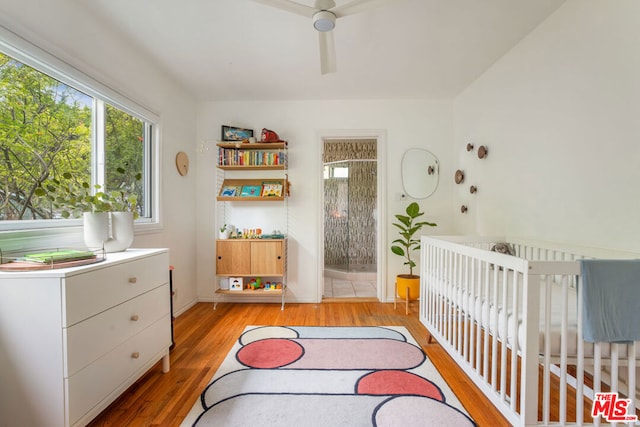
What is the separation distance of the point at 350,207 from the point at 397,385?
315 cm

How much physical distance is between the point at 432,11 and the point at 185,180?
2682 millimetres

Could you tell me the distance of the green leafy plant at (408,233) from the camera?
2.90 meters

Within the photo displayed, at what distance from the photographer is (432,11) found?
1752mm

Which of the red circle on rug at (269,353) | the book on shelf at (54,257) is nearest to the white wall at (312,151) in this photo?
the red circle on rug at (269,353)

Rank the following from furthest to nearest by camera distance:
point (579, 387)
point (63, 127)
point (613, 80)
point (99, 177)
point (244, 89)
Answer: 1. point (244, 89)
2. point (99, 177)
3. point (63, 127)
4. point (613, 80)
5. point (579, 387)

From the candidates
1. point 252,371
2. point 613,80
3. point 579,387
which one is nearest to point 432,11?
point 613,80

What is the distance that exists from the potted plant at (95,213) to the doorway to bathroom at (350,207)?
3.09 meters

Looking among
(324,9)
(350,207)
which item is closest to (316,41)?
(324,9)

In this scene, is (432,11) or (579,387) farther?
(432,11)

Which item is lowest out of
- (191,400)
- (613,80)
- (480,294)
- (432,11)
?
(191,400)

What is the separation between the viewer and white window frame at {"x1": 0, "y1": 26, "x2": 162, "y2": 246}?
4.45 feet

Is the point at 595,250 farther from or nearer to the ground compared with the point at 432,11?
nearer to the ground

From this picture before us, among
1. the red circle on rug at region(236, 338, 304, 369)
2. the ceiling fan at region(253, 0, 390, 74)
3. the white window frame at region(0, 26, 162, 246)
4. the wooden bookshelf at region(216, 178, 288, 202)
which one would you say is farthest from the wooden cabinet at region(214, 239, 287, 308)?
the ceiling fan at region(253, 0, 390, 74)

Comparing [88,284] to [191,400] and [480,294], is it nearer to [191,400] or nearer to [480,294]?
[191,400]
